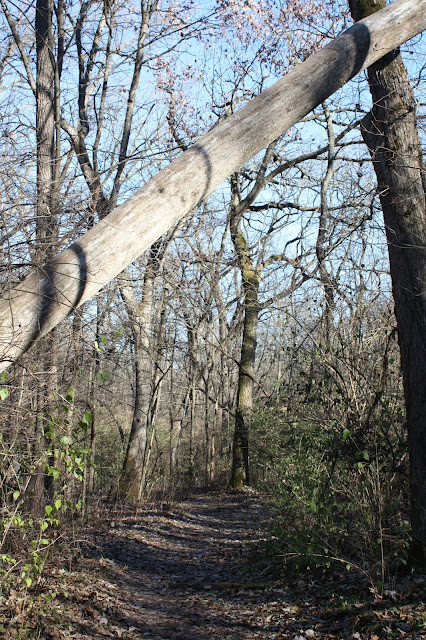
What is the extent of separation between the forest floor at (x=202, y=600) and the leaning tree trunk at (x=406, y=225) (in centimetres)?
72

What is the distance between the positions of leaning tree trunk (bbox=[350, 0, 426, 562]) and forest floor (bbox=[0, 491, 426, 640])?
72 cm

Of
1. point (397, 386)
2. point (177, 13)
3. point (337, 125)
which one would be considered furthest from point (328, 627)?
point (337, 125)

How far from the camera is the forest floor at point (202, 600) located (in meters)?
4.48

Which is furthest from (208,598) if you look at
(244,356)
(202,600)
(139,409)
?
(244,356)

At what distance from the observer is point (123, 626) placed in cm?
514

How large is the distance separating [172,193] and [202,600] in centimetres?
516

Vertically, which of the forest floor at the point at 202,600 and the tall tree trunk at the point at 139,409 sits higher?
the tall tree trunk at the point at 139,409

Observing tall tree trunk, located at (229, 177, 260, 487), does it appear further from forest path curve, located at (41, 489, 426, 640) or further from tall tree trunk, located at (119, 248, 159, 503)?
forest path curve, located at (41, 489, 426, 640)

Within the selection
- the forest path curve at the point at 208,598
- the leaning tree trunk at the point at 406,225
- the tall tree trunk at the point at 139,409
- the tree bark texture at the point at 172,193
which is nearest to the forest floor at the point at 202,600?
the forest path curve at the point at 208,598

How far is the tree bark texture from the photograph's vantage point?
2199 mm

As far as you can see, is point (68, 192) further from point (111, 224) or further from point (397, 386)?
point (397, 386)

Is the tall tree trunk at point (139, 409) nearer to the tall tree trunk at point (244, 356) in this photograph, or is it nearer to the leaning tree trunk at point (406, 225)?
the tall tree trunk at point (244, 356)

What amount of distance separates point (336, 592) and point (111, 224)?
14.8 feet

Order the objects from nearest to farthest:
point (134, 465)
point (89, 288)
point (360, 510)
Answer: point (89, 288) < point (360, 510) < point (134, 465)
